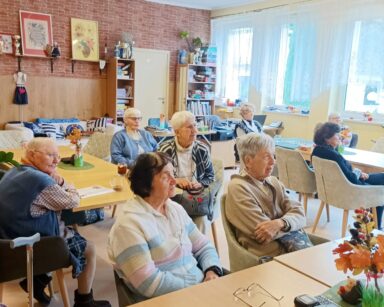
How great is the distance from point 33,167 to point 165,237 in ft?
3.22

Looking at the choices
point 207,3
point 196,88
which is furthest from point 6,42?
point 207,3

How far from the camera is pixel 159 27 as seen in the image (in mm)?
8078

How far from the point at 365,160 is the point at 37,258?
11.2 feet

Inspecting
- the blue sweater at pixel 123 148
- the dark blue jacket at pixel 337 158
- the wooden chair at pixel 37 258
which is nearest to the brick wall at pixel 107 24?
the blue sweater at pixel 123 148

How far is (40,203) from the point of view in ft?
6.73

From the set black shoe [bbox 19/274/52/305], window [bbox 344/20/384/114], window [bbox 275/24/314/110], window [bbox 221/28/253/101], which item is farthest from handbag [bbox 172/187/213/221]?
window [bbox 221/28/253/101]

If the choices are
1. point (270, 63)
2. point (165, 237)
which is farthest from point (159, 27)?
point (165, 237)

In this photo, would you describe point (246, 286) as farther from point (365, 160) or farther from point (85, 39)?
point (85, 39)

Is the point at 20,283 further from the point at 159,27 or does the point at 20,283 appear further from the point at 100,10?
the point at 159,27

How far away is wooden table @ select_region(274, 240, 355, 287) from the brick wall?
628cm

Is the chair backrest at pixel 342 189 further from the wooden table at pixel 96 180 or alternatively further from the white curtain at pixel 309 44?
the white curtain at pixel 309 44

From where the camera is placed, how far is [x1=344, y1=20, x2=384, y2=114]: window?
578 cm

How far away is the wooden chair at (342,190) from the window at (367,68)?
2.76m

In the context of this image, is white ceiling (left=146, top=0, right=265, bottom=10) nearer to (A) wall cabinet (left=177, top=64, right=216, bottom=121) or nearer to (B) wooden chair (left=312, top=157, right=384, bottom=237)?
(A) wall cabinet (left=177, top=64, right=216, bottom=121)
